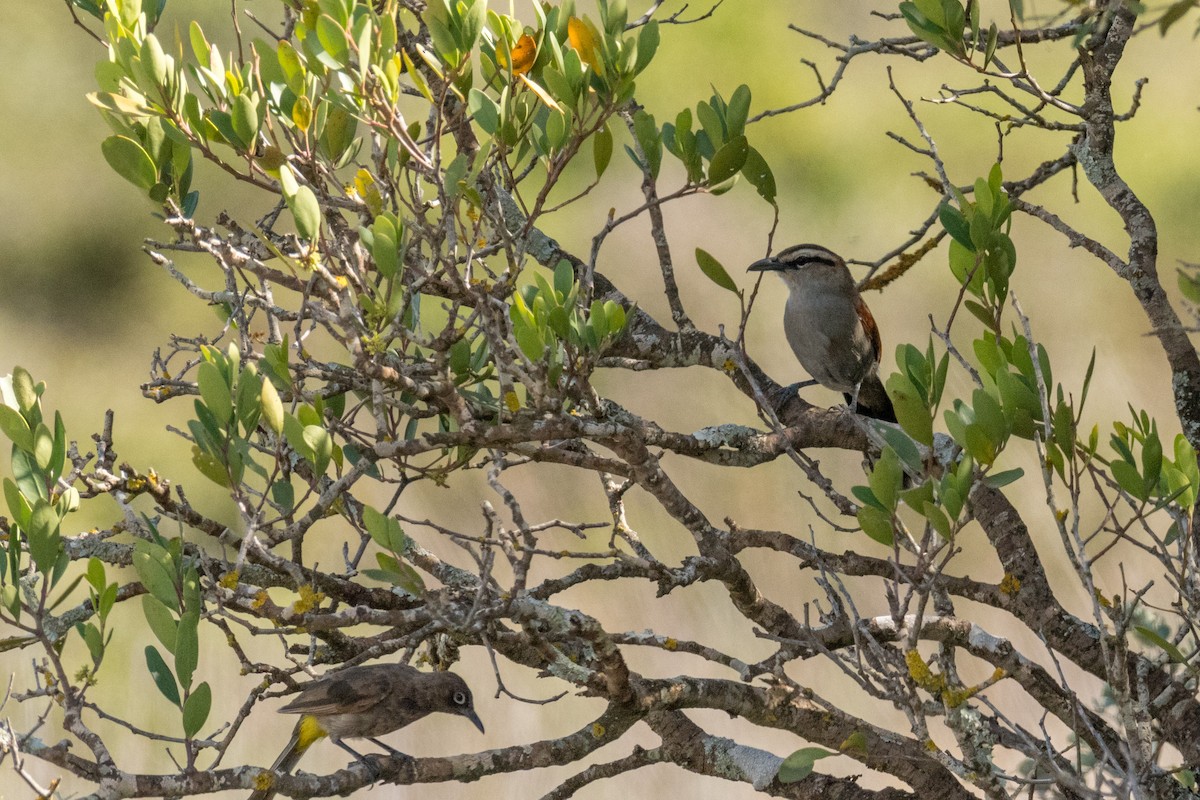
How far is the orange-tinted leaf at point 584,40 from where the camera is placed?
8.03 feet

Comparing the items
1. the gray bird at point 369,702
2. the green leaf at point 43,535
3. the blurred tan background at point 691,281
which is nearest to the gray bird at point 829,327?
the blurred tan background at point 691,281

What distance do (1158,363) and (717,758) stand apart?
21.8 feet

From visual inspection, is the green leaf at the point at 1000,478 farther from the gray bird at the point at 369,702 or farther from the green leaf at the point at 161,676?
the gray bird at the point at 369,702

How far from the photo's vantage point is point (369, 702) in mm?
3451

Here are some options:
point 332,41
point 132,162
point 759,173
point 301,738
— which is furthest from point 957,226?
point 301,738

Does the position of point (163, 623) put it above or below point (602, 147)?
below

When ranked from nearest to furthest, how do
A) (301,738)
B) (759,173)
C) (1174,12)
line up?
1. (1174,12)
2. (759,173)
3. (301,738)

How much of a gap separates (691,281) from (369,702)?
639cm

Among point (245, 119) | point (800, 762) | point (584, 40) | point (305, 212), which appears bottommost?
point (800, 762)

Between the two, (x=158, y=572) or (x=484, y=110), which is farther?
(x=484, y=110)

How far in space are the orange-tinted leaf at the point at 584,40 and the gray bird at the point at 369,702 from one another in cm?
182

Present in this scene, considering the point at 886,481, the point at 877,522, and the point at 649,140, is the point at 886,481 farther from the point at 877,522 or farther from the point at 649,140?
the point at 649,140

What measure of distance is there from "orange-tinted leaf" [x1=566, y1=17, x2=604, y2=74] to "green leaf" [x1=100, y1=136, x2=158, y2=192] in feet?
3.06

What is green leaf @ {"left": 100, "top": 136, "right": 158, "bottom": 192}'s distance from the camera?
2445 millimetres
